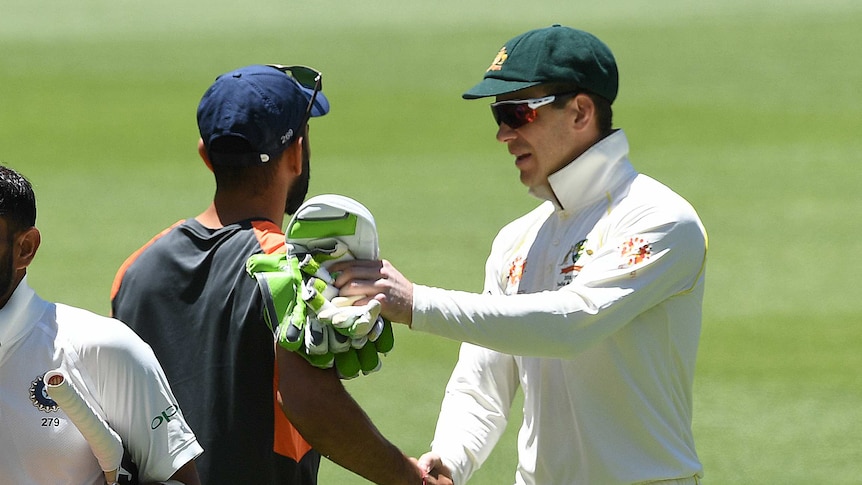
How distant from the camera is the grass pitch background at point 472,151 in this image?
28.8ft

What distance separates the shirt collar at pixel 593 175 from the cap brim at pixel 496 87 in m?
0.25

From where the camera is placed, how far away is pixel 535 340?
3514 millimetres

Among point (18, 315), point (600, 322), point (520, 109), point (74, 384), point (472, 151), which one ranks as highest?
point (520, 109)

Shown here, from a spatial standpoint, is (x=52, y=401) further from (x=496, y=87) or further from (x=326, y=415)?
(x=496, y=87)

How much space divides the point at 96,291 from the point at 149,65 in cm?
936

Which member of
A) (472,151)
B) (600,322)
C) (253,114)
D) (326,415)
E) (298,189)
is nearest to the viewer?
(326,415)

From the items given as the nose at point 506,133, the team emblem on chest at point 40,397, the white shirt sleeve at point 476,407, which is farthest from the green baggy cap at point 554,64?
the team emblem on chest at point 40,397

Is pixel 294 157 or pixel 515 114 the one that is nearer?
pixel 294 157

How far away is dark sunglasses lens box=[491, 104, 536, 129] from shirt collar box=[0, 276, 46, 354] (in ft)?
4.76

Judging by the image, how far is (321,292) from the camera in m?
3.31

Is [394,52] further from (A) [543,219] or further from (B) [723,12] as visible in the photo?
(A) [543,219]

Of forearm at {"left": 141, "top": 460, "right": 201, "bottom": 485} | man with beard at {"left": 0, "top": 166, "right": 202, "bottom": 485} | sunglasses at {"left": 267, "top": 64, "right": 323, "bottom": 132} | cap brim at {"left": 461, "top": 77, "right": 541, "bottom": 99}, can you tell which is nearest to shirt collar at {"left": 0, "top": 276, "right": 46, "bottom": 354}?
man with beard at {"left": 0, "top": 166, "right": 202, "bottom": 485}

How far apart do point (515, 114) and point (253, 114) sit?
0.76 m

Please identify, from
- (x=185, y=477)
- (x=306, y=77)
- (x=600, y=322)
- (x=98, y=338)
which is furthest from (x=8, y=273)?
(x=600, y=322)
